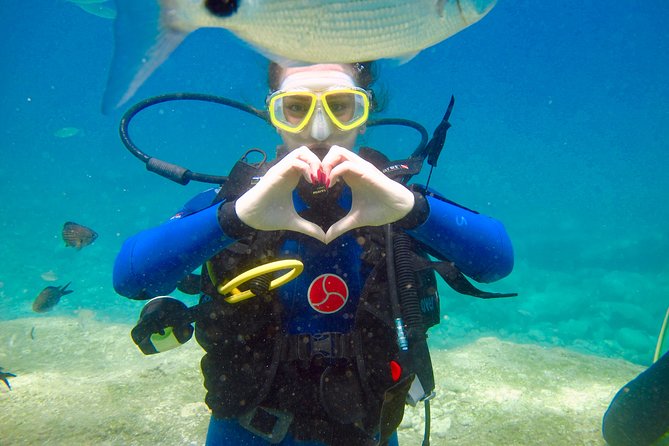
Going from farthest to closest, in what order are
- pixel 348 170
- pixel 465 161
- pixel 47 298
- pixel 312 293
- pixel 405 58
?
pixel 465 161
pixel 47 298
pixel 312 293
pixel 348 170
pixel 405 58

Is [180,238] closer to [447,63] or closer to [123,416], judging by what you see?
[123,416]

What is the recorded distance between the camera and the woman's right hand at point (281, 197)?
5.30ft

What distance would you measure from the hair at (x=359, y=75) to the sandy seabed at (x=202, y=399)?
129 inches

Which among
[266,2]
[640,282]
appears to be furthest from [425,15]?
[640,282]

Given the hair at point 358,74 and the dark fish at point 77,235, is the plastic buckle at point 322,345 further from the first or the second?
the dark fish at point 77,235

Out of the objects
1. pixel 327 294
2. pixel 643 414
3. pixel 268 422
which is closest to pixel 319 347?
pixel 327 294

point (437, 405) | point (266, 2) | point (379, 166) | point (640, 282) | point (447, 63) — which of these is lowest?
point (640, 282)

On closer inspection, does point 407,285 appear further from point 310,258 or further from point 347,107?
point 347,107

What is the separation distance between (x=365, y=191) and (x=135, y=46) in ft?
3.48

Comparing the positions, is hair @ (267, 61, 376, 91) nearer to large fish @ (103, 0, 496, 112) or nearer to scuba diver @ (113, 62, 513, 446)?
scuba diver @ (113, 62, 513, 446)

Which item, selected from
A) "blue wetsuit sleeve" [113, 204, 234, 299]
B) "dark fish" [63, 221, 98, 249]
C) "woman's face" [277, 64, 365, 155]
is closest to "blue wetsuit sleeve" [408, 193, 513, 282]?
"woman's face" [277, 64, 365, 155]

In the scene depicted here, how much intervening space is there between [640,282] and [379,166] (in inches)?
666

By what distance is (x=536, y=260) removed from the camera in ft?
58.3

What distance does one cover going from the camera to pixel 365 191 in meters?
1.68
